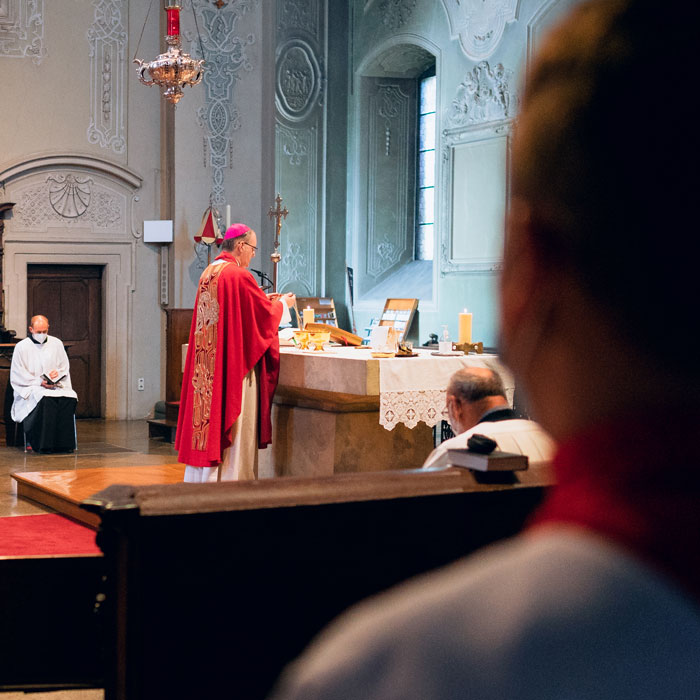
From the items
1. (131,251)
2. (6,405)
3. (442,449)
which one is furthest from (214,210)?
(442,449)

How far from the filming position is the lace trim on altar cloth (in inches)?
200

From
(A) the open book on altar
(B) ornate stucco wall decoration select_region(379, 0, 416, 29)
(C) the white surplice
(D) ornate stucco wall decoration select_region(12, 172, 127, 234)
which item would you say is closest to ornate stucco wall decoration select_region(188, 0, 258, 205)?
(D) ornate stucco wall decoration select_region(12, 172, 127, 234)

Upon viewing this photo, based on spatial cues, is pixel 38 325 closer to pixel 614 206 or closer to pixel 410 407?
pixel 410 407

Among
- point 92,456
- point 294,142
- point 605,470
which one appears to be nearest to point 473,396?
point 605,470

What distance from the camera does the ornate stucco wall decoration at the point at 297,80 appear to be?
14.4 metres

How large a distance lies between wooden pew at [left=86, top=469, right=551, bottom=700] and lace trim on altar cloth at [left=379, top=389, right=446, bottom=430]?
10.6 feet

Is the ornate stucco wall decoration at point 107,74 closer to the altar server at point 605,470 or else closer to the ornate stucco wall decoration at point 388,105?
the ornate stucco wall decoration at point 388,105

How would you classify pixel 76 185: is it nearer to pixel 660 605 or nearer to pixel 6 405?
pixel 6 405

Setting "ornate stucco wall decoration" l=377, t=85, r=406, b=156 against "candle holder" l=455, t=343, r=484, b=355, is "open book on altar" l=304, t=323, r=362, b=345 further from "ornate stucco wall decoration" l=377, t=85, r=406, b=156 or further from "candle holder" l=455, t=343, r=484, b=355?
"ornate stucco wall decoration" l=377, t=85, r=406, b=156

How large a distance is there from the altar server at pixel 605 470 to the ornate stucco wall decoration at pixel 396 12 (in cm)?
1398

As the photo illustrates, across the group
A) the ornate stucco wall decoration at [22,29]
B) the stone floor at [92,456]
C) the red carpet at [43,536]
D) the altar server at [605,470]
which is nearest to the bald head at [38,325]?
the stone floor at [92,456]

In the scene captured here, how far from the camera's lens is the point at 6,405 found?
9742 millimetres

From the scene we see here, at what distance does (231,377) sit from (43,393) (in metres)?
4.27

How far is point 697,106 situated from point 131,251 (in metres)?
11.9
